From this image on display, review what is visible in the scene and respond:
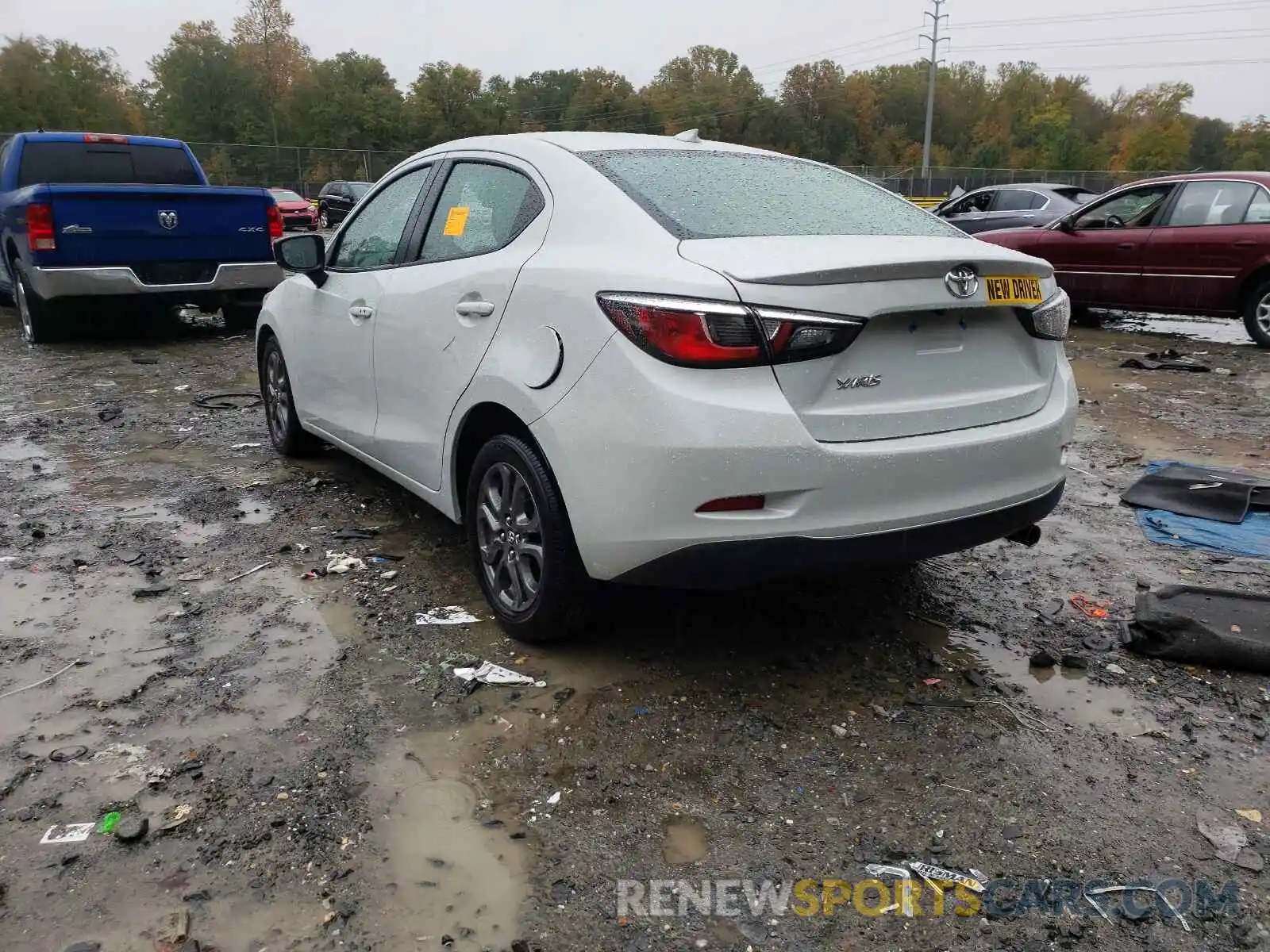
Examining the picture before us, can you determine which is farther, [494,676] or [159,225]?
[159,225]

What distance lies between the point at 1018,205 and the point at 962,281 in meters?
13.5

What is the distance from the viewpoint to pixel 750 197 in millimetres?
3441

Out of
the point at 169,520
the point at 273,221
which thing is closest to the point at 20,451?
the point at 169,520

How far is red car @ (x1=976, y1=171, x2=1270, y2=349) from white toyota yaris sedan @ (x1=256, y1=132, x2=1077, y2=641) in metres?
7.48

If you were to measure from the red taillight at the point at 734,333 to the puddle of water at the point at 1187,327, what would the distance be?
909 cm

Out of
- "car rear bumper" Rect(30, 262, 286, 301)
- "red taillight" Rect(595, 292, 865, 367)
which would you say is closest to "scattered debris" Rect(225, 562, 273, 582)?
"red taillight" Rect(595, 292, 865, 367)

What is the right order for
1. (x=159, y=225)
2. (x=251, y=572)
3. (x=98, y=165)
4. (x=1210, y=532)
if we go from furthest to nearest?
(x=98, y=165)
(x=159, y=225)
(x=1210, y=532)
(x=251, y=572)

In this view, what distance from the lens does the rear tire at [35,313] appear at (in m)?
9.96

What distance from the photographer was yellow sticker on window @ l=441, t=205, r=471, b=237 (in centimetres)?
390

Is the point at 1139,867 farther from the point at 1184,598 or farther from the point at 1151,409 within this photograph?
the point at 1151,409

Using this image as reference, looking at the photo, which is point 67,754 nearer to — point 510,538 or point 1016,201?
point 510,538

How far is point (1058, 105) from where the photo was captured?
311 ft

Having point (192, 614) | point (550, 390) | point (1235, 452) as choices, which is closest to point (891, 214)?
point (550, 390)

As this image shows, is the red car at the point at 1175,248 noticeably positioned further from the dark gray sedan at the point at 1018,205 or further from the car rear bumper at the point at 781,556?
the car rear bumper at the point at 781,556
